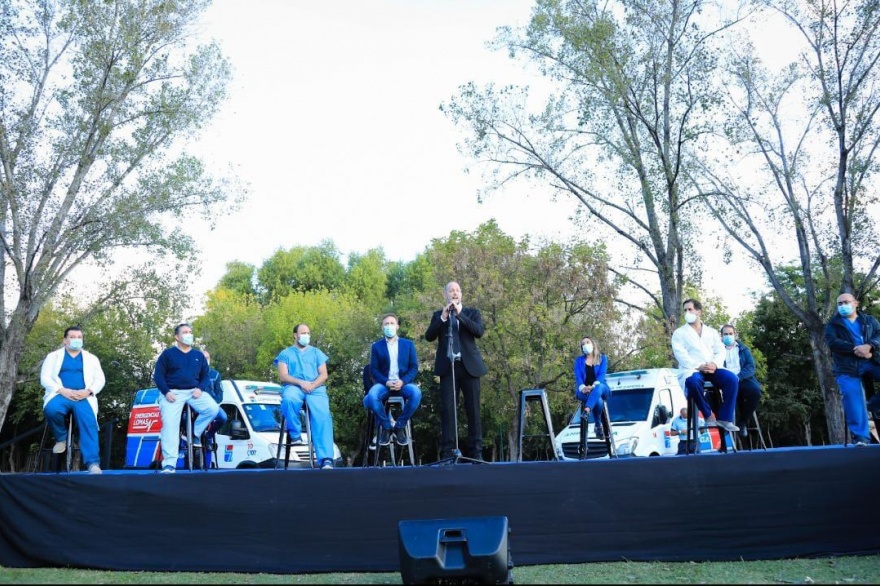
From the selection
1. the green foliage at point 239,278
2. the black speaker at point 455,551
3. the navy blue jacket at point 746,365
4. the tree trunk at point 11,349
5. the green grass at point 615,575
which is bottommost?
the green grass at point 615,575

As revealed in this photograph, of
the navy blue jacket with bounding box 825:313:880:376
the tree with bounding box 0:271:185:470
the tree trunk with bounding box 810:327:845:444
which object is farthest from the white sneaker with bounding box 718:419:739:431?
the tree with bounding box 0:271:185:470

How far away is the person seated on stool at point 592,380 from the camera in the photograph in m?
9.85

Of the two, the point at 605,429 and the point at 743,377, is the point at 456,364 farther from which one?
the point at 743,377

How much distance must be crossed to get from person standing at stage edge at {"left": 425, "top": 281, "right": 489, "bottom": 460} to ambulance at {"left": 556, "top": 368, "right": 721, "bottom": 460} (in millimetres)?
6410

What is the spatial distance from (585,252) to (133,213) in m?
15.1

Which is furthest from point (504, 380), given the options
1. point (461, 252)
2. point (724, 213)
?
point (724, 213)

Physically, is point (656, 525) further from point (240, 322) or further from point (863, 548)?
point (240, 322)

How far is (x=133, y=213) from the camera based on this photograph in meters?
19.9

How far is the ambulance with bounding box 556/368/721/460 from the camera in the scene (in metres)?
13.7

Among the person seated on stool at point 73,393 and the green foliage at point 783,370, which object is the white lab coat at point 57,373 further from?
the green foliage at point 783,370

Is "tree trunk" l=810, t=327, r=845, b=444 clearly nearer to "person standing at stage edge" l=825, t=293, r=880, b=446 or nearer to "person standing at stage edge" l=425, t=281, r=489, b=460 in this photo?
"person standing at stage edge" l=825, t=293, r=880, b=446

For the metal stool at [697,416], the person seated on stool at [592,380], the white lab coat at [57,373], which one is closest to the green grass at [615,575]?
the metal stool at [697,416]

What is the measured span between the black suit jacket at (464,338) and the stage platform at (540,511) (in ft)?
4.65

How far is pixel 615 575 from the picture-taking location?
18.6ft
